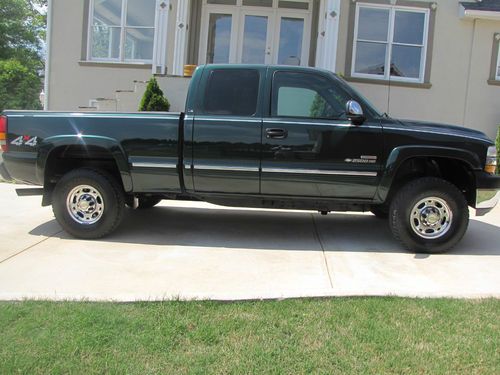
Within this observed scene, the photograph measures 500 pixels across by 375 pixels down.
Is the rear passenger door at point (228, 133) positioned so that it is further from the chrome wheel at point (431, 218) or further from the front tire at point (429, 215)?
the chrome wheel at point (431, 218)

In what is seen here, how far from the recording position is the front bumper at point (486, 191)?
18.0 ft

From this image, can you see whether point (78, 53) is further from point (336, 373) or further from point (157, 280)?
point (336, 373)

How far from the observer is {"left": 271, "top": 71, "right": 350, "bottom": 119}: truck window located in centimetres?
554

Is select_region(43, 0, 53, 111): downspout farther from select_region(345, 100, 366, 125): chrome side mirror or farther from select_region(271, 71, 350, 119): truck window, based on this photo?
select_region(345, 100, 366, 125): chrome side mirror

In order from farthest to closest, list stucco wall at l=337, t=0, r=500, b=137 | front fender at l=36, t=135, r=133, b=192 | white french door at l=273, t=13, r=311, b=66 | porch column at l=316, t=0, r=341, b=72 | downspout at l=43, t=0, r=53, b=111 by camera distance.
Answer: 1. white french door at l=273, t=13, r=311, b=66
2. downspout at l=43, t=0, r=53, b=111
3. stucco wall at l=337, t=0, r=500, b=137
4. porch column at l=316, t=0, r=341, b=72
5. front fender at l=36, t=135, r=133, b=192

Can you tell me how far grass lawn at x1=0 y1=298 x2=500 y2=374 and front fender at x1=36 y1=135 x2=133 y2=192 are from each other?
2.12 m

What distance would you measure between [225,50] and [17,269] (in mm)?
10311

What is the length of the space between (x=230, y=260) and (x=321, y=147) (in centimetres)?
156

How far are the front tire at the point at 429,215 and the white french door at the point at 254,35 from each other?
344 inches

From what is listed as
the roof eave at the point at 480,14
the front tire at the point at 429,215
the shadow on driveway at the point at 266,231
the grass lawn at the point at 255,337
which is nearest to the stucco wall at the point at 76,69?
the shadow on driveway at the point at 266,231

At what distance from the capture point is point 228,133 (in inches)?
217

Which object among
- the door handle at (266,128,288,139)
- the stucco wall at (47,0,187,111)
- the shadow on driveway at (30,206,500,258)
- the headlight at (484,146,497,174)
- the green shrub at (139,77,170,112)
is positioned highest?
the stucco wall at (47,0,187,111)

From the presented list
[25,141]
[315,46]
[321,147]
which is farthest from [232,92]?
A: [315,46]

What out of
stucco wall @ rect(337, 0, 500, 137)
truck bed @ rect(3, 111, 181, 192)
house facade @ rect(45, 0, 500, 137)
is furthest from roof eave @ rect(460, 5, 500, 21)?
truck bed @ rect(3, 111, 181, 192)
